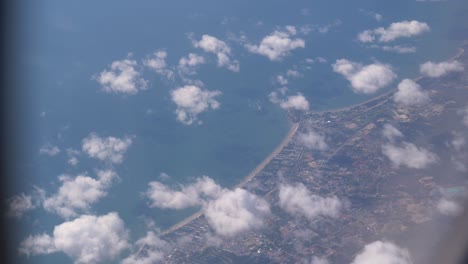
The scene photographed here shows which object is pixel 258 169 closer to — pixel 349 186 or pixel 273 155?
pixel 273 155

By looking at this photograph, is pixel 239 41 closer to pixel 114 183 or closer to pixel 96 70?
pixel 96 70

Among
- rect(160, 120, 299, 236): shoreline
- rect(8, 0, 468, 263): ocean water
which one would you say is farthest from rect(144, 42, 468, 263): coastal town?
rect(8, 0, 468, 263): ocean water

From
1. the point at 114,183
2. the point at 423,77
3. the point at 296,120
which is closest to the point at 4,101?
the point at 114,183

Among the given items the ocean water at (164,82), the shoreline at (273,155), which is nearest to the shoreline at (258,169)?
the shoreline at (273,155)

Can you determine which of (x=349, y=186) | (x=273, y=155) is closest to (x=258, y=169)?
(x=273, y=155)

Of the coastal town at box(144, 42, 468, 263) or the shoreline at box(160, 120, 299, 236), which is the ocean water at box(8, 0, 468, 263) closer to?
the shoreline at box(160, 120, 299, 236)

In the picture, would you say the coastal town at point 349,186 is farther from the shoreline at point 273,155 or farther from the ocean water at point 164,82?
the ocean water at point 164,82
